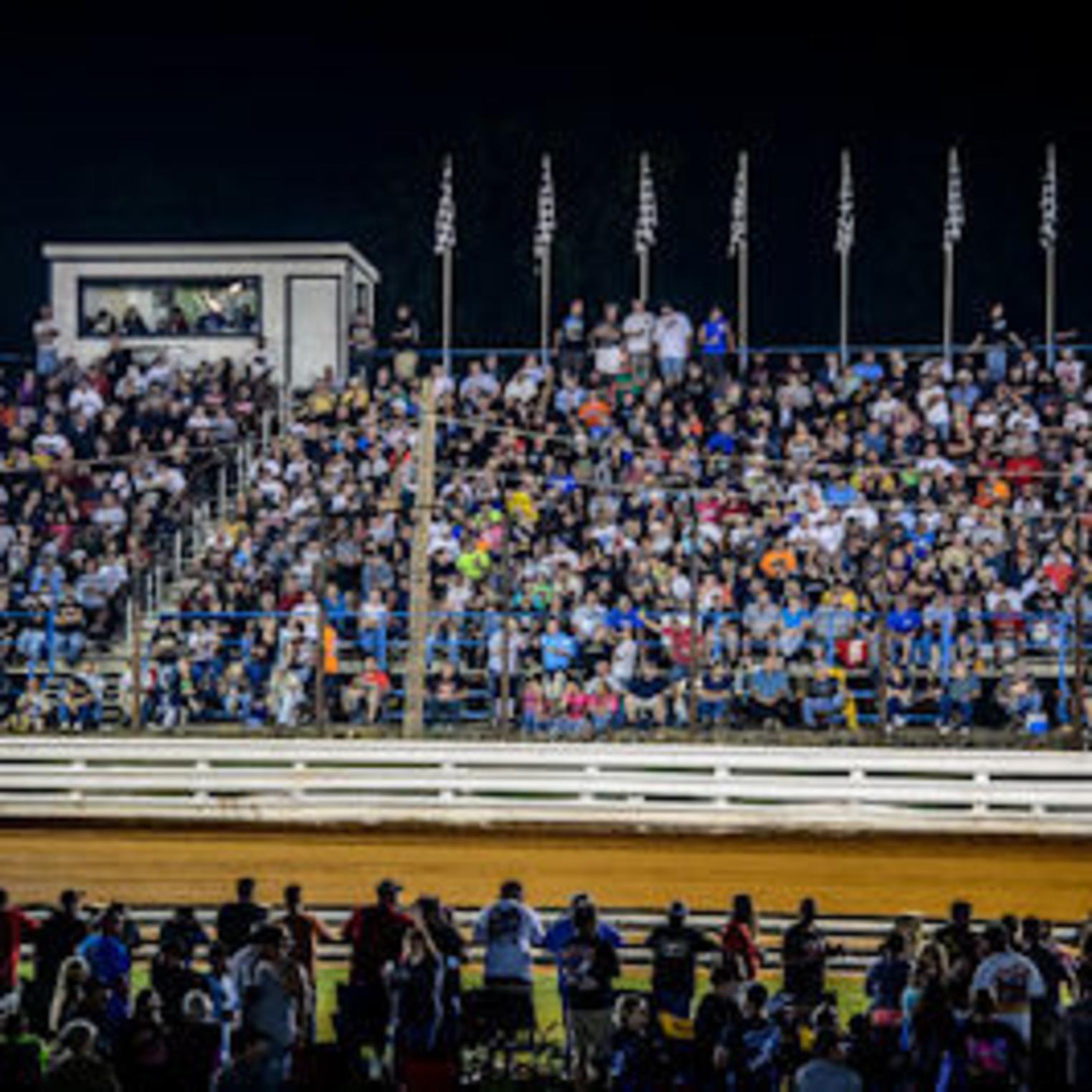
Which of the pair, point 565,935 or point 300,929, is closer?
point 565,935

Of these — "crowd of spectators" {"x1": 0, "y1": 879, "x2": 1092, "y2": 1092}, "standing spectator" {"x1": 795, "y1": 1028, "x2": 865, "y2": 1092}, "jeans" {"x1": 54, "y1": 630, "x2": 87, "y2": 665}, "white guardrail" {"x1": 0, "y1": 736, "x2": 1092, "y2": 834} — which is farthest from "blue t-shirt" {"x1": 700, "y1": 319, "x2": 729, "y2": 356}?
"standing spectator" {"x1": 795, "y1": 1028, "x2": 865, "y2": 1092}

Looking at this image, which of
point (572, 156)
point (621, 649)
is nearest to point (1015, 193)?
point (572, 156)

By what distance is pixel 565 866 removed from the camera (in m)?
23.0

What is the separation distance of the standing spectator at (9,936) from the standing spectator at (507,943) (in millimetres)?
3334

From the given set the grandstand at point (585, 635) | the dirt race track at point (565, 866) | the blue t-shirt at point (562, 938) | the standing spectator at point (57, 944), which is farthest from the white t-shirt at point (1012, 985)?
the dirt race track at point (565, 866)

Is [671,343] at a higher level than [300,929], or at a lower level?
higher

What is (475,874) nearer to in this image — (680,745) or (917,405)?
(680,745)

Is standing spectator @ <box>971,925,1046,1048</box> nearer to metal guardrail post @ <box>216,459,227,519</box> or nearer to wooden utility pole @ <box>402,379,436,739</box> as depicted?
wooden utility pole @ <box>402,379,436,739</box>

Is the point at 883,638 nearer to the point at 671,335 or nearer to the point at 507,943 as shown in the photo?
the point at 507,943

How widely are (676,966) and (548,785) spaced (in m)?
9.81

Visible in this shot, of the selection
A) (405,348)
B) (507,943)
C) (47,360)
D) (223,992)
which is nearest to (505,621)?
(507,943)

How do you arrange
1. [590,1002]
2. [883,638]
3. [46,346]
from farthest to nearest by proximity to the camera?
[46,346]
[883,638]
[590,1002]

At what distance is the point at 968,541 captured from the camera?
89.1 ft

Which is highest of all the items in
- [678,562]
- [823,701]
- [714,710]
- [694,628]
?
[678,562]
